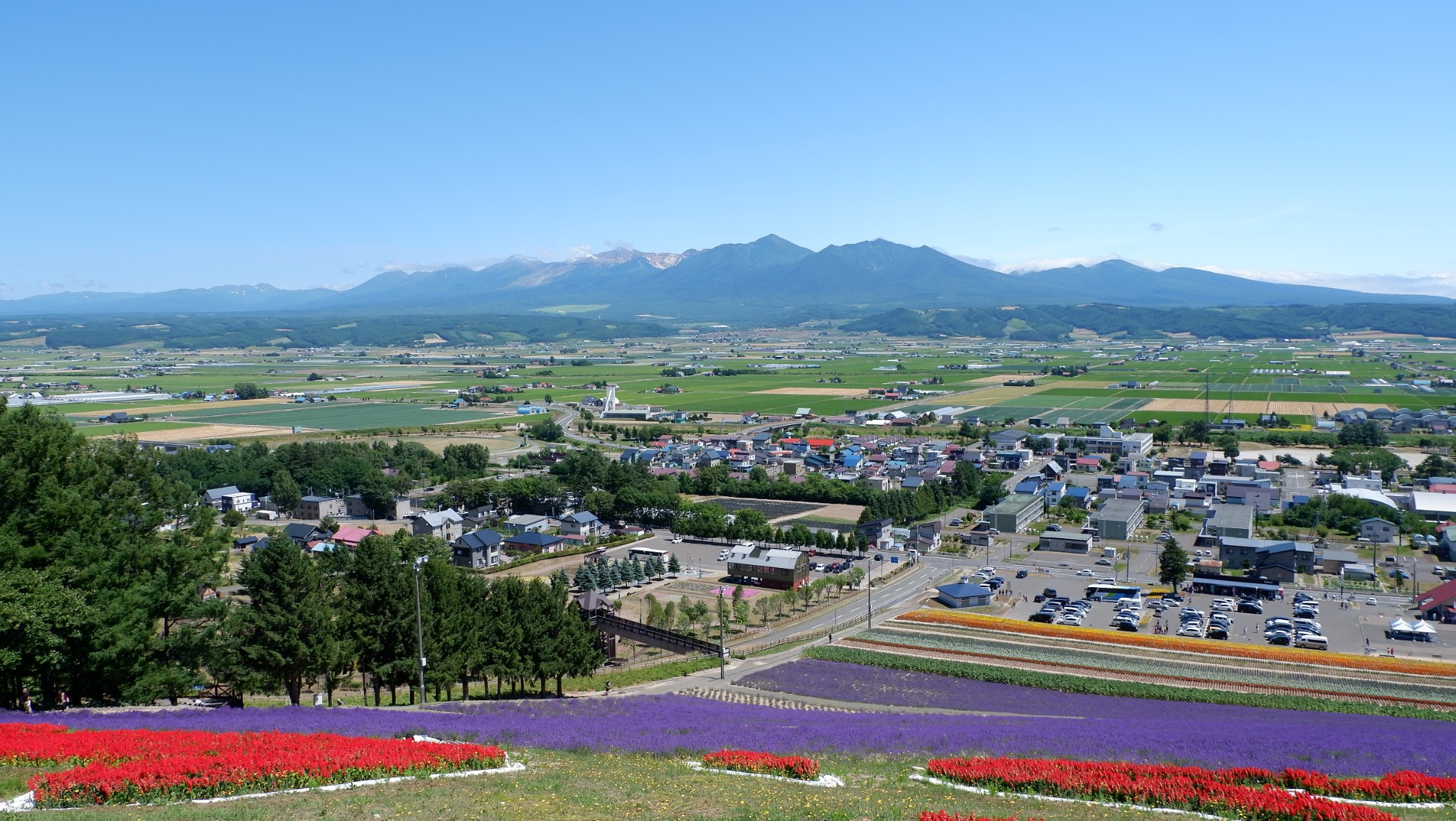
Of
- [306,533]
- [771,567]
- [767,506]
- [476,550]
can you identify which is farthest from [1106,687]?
[306,533]

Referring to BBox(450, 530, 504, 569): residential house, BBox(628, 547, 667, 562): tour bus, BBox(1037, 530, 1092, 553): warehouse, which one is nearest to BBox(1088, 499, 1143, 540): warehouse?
BBox(1037, 530, 1092, 553): warehouse

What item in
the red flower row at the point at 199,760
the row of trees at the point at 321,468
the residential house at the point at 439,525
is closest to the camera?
the red flower row at the point at 199,760

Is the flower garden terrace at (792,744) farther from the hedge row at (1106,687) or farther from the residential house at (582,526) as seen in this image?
the residential house at (582,526)

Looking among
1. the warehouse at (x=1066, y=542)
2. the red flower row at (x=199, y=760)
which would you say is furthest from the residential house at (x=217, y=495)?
the warehouse at (x=1066, y=542)

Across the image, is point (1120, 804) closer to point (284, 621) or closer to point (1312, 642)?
point (284, 621)

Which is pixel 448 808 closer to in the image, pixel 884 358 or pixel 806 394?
pixel 806 394

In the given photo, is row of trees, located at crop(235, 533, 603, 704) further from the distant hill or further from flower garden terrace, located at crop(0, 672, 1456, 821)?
the distant hill

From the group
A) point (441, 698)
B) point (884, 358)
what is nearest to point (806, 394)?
point (884, 358)
